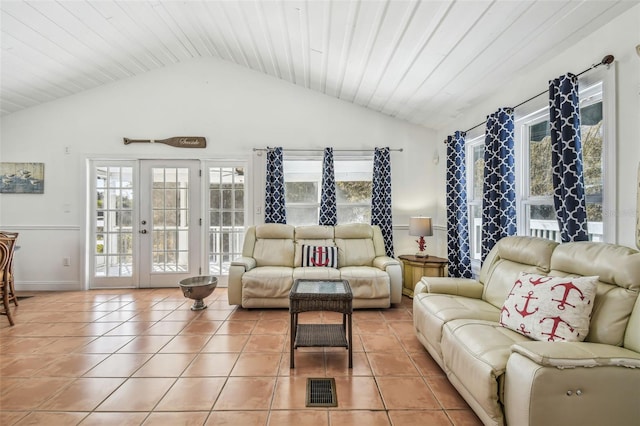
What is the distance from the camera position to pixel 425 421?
1707 millimetres

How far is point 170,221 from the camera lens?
4.66 meters

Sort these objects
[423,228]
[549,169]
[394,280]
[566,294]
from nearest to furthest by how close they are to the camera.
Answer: [566,294], [549,169], [394,280], [423,228]

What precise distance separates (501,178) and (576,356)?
198 centimetres

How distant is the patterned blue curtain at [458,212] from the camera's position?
3.77m

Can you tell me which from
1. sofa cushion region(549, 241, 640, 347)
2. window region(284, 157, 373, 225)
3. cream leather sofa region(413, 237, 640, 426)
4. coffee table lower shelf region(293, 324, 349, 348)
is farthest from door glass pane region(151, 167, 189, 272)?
sofa cushion region(549, 241, 640, 347)

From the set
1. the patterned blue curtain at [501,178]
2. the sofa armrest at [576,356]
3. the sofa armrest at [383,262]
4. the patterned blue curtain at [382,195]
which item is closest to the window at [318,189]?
the patterned blue curtain at [382,195]

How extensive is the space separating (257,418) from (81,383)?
131 cm

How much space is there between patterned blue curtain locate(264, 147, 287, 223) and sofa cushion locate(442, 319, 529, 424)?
9.65ft

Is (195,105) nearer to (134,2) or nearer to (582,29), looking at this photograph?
(134,2)

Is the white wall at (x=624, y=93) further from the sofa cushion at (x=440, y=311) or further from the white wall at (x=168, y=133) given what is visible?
the white wall at (x=168, y=133)

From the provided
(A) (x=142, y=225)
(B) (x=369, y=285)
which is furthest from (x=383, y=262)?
(A) (x=142, y=225)

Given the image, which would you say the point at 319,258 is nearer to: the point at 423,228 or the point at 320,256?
the point at 320,256

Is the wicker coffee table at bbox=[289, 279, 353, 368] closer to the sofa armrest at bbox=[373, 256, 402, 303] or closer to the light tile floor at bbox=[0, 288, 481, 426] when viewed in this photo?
the light tile floor at bbox=[0, 288, 481, 426]

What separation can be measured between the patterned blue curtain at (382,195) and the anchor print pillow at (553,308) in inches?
98.3
